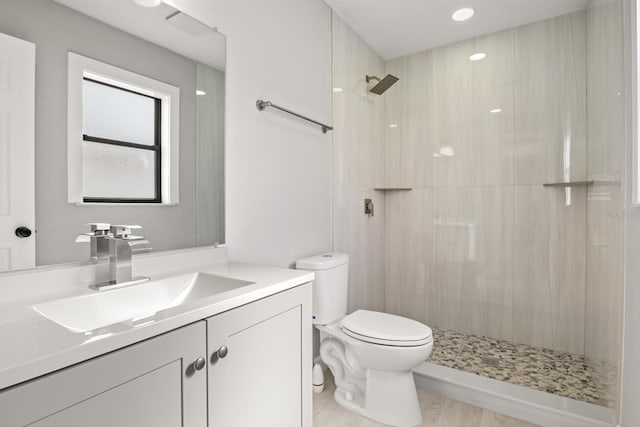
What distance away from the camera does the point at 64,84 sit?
0.99m

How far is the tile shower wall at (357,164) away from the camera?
7.68 feet

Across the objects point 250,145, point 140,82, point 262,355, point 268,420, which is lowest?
point 268,420

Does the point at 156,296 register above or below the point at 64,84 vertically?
below

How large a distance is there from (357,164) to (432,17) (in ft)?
3.77

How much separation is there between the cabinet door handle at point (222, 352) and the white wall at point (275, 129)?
67 centimetres

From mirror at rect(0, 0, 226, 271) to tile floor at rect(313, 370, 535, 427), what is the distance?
1.10 meters

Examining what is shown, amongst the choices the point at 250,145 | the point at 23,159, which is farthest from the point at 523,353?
the point at 23,159

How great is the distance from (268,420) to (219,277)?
48 centimetres

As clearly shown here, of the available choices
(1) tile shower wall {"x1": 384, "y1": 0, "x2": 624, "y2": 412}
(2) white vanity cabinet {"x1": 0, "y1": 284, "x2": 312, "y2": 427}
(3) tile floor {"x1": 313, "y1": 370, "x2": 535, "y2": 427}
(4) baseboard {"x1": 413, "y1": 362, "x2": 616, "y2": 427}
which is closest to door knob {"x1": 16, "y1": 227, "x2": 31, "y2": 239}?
(2) white vanity cabinet {"x1": 0, "y1": 284, "x2": 312, "y2": 427}

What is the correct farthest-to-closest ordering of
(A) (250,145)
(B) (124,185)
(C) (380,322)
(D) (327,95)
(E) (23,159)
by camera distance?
1. (D) (327,95)
2. (C) (380,322)
3. (A) (250,145)
4. (B) (124,185)
5. (E) (23,159)

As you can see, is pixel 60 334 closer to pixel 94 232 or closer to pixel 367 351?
pixel 94 232

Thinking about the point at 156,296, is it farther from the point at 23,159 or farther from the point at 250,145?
the point at 250,145

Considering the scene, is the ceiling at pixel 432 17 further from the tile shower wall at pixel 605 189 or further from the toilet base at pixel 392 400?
the toilet base at pixel 392 400

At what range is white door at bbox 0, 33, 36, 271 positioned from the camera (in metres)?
0.88
